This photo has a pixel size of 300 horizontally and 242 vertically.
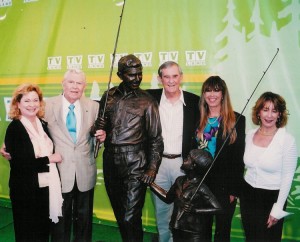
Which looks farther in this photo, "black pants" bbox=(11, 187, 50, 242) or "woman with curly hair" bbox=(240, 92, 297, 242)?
"black pants" bbox=(11, 187, 50, 242)

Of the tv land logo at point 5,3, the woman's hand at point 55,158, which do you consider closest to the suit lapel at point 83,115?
the woman's hand at point 55,158

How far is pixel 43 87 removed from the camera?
4906mm

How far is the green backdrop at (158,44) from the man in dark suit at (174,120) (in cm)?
105

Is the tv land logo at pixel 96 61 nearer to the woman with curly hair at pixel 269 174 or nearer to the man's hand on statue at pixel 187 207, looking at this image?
the woman with curly hair at pixel 269 174

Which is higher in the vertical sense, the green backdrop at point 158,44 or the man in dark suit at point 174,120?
the green backdrop at point 158,44

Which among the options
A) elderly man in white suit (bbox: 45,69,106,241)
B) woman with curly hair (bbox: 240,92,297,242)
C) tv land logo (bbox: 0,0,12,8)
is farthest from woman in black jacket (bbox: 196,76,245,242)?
tv land logo (bbox: 0,0,12,8)

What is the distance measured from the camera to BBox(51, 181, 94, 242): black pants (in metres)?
3.06

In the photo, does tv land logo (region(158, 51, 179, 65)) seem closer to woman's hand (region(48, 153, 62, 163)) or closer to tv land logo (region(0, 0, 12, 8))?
woman's hand (region(48, 153, 62, 163))

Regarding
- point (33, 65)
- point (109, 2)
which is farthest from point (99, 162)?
point (109, 2)

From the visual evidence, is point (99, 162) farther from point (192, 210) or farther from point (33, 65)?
point (192, 210)

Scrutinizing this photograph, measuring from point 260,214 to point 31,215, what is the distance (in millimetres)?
1902

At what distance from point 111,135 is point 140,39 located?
77.5 inches

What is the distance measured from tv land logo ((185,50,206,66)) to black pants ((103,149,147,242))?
68.7 inches

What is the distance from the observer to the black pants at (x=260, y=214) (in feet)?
8.42
